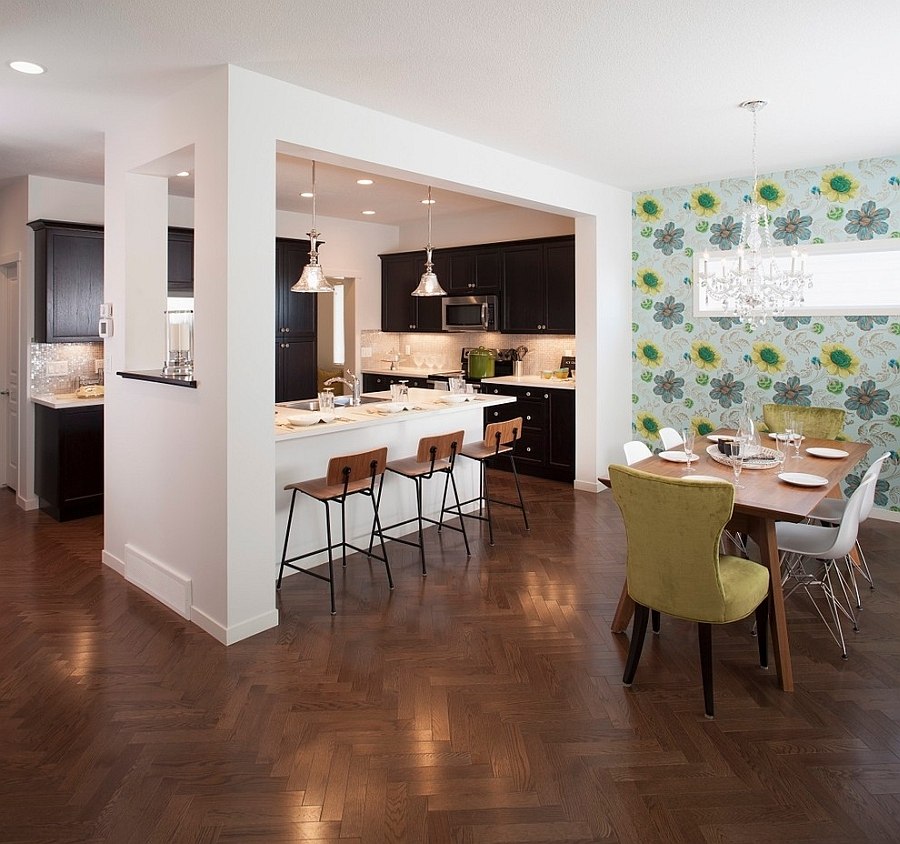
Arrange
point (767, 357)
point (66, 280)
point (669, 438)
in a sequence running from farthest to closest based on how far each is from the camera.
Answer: point (767, 357)
point (66, 280)
point (669, 438)

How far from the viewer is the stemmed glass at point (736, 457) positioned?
3.65m

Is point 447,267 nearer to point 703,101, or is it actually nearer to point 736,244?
point 736,244

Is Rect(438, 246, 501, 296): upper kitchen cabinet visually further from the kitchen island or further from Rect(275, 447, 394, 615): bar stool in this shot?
Rect(275, 447, 394, 615): bar stool

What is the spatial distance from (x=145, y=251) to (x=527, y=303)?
13.3 ft

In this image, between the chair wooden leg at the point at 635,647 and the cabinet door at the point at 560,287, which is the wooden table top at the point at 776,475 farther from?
the cabinet door at the point at 560,287

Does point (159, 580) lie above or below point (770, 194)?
below

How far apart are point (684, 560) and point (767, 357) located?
384cm

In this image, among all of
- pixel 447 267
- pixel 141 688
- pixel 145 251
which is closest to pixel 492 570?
pixel 141 688

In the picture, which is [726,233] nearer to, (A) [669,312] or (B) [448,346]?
(A) [669,312]

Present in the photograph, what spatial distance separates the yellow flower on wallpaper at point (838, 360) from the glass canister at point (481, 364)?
10.6ft

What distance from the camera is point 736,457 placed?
158 inches

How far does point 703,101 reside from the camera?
4027 mm

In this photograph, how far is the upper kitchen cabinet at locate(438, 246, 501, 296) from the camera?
7712mm

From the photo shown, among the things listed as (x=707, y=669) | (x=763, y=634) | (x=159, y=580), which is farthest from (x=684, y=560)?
(x=159, y=580)
